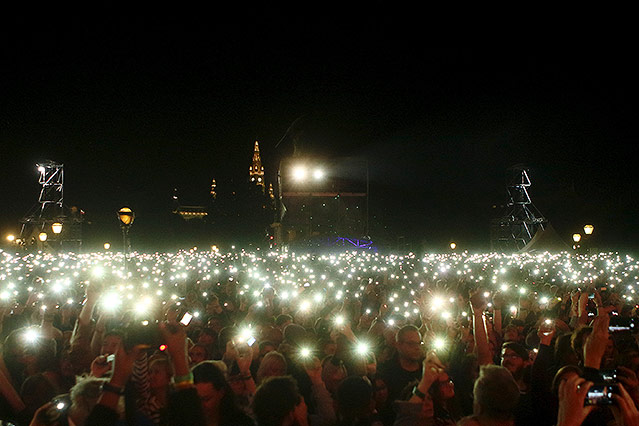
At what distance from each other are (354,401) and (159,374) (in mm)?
1510

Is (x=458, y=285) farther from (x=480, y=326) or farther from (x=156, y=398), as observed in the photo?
(x=156, y=398)

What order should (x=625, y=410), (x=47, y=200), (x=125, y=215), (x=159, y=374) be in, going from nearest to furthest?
(x=625, y=410), (x=159, y=374), (x=125, y=215), (x=47, y=200)

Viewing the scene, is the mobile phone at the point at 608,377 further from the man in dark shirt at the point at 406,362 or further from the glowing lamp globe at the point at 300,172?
the glowing lamp globe at the point at 300,172

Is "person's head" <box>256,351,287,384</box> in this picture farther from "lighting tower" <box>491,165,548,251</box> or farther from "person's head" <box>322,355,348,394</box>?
"lighting tower" <box>491,165,548,251</box>

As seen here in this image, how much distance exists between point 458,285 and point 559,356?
866 cm

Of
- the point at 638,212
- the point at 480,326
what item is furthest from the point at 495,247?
the point at 480,326

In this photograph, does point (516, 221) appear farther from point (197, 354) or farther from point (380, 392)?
point (380, 392)

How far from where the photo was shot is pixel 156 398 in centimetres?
425

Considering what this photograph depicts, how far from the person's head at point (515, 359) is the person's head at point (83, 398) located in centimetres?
370

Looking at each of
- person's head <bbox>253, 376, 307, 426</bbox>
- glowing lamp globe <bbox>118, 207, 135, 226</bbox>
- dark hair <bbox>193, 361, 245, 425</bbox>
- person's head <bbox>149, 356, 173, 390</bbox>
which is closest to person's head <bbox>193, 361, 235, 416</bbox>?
dark hair <bbox>193, 361, 245, 425</bbox>

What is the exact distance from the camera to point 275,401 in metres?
3.46

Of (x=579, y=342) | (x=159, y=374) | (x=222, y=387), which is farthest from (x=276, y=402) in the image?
(x=579, y=342)

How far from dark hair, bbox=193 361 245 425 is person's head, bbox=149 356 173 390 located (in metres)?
0.51

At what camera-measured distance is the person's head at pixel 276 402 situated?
134 inches
